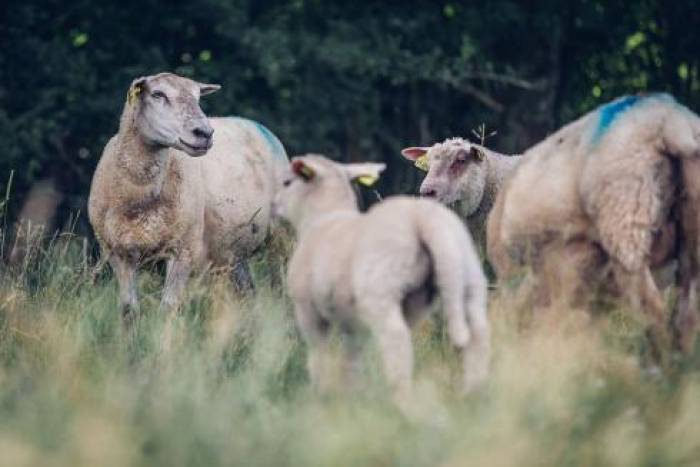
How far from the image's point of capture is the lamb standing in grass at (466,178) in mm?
9609

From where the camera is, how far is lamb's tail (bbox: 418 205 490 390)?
5.80 meters

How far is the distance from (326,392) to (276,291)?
2743mm

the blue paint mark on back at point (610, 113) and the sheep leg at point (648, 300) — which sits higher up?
the blue paint mark on back at point (610, 113)

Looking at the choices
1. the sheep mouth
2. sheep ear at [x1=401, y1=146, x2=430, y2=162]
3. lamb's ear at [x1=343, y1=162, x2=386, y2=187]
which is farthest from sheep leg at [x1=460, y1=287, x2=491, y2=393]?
sheep ear at [x1=401, y1=146, x2=430, y2=162]

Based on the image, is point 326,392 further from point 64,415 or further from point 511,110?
point 511,110

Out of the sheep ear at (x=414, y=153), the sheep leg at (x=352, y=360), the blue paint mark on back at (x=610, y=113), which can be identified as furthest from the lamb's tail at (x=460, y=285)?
the sheep ear at (x=414, y=153)

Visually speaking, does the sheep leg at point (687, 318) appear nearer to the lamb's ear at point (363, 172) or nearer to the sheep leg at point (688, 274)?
the sheep leg at point (688, 274)

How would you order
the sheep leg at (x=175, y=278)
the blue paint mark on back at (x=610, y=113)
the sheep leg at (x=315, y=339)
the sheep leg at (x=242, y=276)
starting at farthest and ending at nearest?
the sheep leg at (x=242, y=276) < the sheep leg at (x=175, y=278) < the blue paint mark on back at (x=610, y=113) < the sheep leg at (x=315, y=339)

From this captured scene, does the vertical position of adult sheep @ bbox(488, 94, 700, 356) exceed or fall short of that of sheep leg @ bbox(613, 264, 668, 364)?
it exceeds it

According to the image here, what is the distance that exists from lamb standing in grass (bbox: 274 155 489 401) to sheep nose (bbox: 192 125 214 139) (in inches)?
102

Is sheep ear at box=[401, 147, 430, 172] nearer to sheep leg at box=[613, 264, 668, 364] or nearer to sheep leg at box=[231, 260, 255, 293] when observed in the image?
sheep leg at box=[231, 260, 255, 293]

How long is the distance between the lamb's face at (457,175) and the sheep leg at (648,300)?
2.75 m

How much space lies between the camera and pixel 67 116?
54.4ft

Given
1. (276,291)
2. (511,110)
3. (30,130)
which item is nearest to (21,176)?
(30,130)
